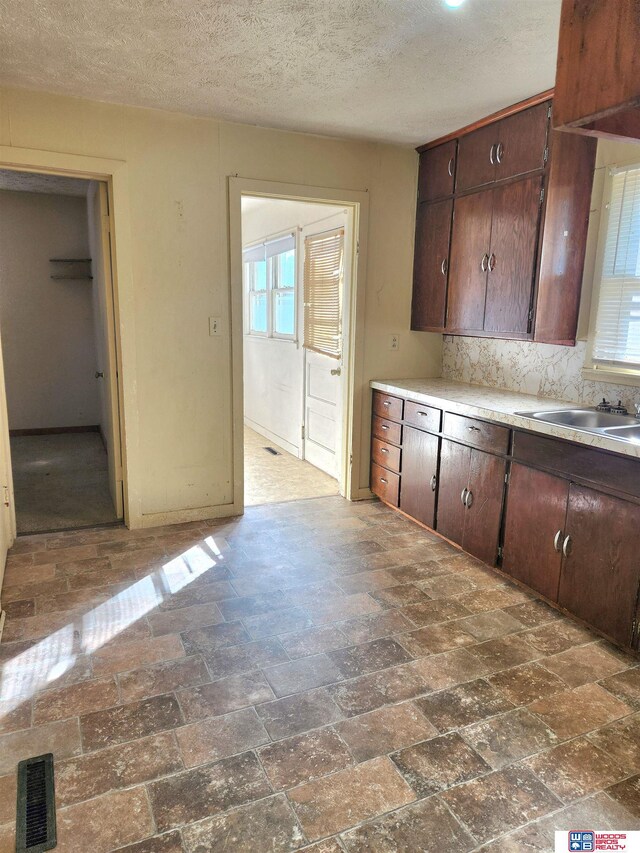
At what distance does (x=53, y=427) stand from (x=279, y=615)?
475 cm

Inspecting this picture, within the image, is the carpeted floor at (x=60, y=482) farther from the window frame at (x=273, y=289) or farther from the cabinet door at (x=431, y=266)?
the cabinet door at (x=431, y=266)

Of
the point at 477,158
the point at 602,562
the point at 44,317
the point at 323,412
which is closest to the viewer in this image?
the point at 602,562

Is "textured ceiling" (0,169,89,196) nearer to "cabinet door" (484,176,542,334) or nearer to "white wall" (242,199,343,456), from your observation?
"white wall" (242,199,343,456)

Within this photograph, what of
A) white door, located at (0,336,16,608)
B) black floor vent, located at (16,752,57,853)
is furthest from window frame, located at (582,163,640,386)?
white door, located at (0,336,16,608)

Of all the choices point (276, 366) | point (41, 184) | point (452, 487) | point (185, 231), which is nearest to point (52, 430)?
point (41, 184)

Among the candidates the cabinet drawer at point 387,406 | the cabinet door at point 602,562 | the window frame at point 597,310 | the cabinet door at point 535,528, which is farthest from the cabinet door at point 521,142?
A: the cabinet door at point 602,562

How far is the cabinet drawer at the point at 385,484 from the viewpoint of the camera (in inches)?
157

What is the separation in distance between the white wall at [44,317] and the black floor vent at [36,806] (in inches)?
202

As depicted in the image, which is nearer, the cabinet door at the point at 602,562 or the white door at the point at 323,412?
the cabinet door at the point at 602,562

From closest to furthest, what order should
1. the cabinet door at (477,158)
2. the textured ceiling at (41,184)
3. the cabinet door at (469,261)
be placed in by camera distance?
the cabinet door at (477,158), the cabinet door at (469,261), the textured ceiling at (41,184)

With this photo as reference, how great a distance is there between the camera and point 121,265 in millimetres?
3344

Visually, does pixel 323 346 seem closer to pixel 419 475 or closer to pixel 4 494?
pixel 419 475

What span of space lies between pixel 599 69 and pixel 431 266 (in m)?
2.77

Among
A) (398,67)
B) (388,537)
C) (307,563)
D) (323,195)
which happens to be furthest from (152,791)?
(323,195)
